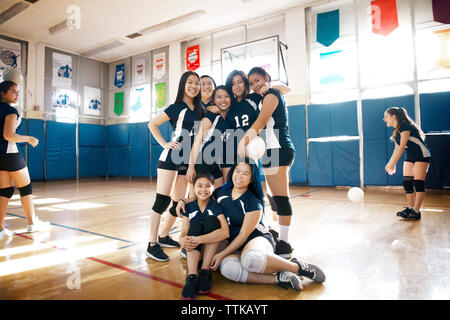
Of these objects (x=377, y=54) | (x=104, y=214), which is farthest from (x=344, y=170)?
(x=104, y=214)

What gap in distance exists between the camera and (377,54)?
667 centimetres

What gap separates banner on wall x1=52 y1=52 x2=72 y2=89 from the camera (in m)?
10.0

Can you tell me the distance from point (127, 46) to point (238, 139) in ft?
31.4

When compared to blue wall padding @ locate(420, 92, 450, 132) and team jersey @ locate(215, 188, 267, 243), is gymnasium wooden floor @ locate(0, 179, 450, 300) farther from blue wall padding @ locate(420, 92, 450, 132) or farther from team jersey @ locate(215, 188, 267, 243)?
blue wall padding @ locate(420, 92, 450, 132)

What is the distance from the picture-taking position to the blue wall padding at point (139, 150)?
10.0m

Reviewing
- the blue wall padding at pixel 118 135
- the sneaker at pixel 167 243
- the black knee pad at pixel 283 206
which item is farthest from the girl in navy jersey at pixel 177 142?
the blue wall padding at pixel 118 135

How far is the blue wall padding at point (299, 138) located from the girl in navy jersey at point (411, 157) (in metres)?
3.73

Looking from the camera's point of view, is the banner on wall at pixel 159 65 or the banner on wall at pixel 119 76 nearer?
the banner on wall at pixel 159 65

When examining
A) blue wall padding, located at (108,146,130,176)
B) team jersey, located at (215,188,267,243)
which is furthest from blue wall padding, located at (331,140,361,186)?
blue wall padding, located at (108,146,130,176)

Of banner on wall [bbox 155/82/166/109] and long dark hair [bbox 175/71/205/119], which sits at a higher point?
banner on wall [bbox 155/82/166/109]

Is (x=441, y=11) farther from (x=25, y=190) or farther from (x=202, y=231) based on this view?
(x=25, y=190)

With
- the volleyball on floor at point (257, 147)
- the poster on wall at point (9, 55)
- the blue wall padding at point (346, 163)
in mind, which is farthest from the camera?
the poster on wall at point (9, 55)

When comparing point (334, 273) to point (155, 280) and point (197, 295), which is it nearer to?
point (197, 295)

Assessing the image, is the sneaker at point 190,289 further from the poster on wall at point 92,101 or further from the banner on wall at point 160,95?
the poster on wall at point 92,101
